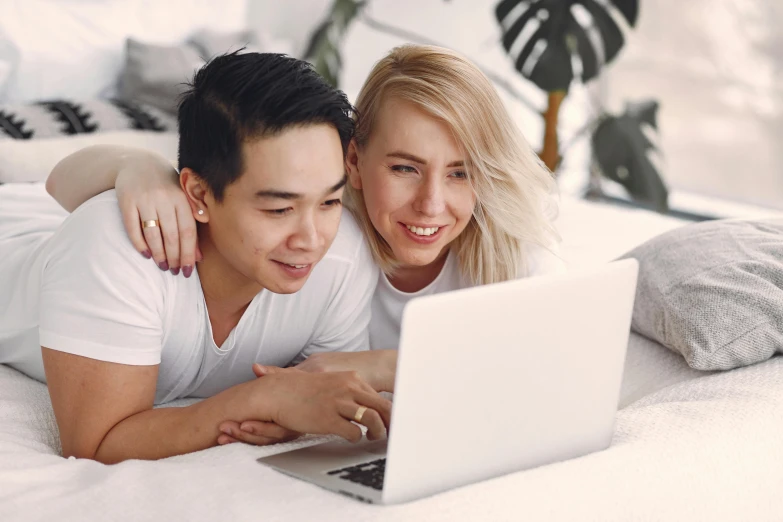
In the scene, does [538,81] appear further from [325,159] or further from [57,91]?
[325,159]

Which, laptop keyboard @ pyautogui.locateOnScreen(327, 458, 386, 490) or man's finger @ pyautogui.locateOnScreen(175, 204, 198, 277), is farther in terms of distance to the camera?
man's finger @ pyautogui.locateOnScreen(175, 204, 198, 277)

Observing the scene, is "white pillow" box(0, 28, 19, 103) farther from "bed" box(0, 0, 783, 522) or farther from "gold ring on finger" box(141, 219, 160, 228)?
"gold ring on finger" box(141, 219, 160, 228)

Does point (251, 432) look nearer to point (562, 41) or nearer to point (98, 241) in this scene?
point (98, 241)

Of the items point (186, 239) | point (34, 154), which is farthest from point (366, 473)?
point (34, 154)

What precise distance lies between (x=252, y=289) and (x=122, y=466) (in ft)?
1.26

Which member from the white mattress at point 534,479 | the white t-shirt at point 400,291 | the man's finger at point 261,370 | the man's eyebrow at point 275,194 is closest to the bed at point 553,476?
the white mattress at point 534,479

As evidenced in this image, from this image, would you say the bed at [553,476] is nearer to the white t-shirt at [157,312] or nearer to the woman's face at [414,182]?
the white t-shirt at [157,312]

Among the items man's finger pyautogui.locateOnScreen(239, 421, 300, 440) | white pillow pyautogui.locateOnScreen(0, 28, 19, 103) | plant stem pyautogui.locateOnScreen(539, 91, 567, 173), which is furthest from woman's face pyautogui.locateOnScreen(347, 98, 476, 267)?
plant stem pyautogui.locateOnScreen(539, 91, 567, 173)

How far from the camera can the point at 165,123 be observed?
2621mm

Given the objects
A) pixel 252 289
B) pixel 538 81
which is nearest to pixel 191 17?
pixel 538 81

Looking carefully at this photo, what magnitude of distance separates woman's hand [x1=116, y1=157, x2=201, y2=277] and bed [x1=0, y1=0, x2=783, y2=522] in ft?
0.94

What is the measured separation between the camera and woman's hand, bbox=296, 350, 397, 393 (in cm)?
148

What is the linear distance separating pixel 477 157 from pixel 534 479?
0.64m

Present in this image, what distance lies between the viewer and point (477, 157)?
1562mm
